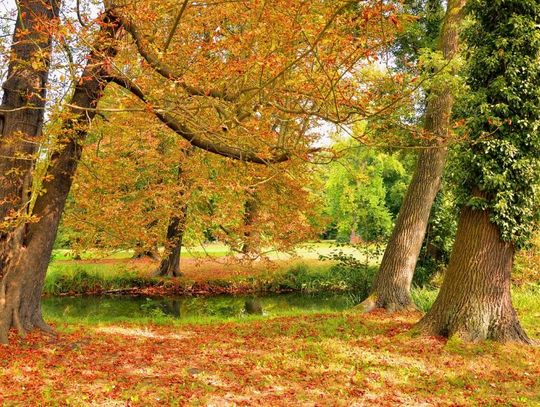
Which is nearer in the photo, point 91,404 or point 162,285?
point 91,404

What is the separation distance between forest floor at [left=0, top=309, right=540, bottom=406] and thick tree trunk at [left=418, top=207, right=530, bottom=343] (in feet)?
0.96

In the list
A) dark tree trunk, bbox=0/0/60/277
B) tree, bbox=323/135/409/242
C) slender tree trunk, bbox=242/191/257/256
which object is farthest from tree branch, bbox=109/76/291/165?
tree, bbox=323/135/409/242

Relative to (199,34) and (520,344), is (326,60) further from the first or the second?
(520,344)

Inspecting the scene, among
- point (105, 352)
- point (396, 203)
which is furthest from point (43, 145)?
point (396, 203)

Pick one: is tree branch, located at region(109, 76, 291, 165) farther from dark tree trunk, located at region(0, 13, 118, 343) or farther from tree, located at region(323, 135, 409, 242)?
tree, located at region(323, 135, 409, 242)

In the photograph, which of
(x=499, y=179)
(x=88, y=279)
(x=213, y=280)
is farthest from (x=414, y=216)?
(x=88, y=279)

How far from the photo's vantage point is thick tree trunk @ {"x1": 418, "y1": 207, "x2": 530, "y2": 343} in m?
7.76

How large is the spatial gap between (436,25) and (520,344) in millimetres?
11394

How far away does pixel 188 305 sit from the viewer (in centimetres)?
1583

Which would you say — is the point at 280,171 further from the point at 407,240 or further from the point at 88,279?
the point at 88,279

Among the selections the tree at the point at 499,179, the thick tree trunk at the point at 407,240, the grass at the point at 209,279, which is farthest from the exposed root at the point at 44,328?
the grass at the point at 209,279

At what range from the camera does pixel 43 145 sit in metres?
7.15

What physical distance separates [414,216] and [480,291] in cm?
411

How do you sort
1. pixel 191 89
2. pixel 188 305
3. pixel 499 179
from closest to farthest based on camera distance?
pixel 191 89 < pixel 499 179 < pixel 188 305
